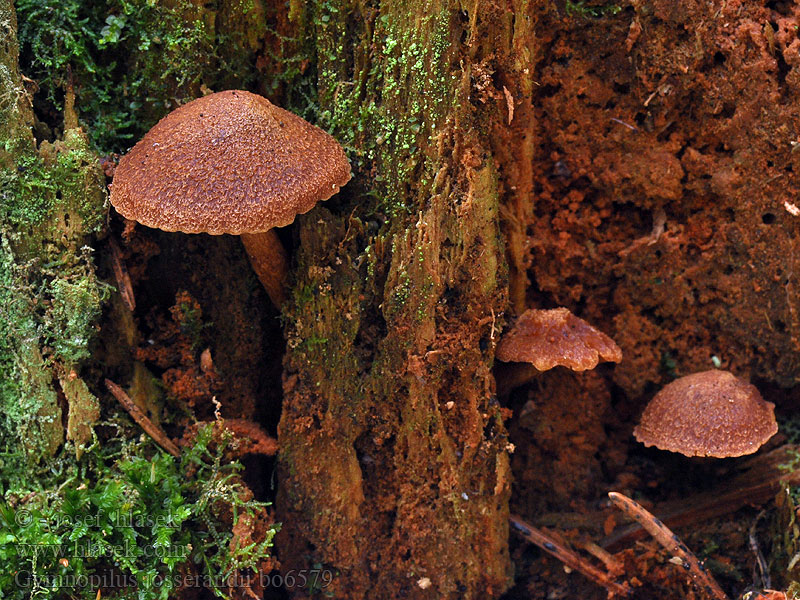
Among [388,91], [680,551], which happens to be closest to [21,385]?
[388,91]

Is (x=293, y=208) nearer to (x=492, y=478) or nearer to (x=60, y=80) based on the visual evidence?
(x=60, y=80)

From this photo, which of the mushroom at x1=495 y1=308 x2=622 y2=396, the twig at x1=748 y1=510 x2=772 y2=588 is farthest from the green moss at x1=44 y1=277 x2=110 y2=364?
the twig at x1=748 y1=510 x2=772 y2=588

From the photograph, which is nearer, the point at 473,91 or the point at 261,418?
the point at 473,91

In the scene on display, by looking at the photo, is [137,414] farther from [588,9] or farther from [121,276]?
[588,9]

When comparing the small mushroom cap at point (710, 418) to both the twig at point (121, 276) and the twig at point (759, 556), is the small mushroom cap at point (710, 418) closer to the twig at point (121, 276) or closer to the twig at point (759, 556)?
the twig at point (759, 556)

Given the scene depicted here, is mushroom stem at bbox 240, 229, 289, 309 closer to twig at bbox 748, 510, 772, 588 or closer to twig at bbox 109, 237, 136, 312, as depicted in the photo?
twig at bbox 109, 237, 136, 312

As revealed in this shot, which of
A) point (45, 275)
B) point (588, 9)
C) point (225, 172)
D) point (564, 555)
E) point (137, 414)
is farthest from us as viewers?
point (564, 555)

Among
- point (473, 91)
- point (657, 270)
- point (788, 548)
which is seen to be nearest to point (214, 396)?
point (473, 91)
